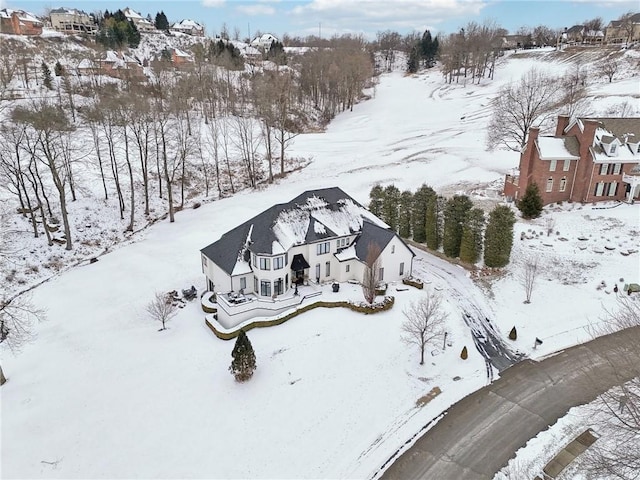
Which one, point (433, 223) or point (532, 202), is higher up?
point (532, 202)

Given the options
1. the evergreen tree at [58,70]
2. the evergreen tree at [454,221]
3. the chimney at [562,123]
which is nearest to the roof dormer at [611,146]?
the chimney at [562,123]

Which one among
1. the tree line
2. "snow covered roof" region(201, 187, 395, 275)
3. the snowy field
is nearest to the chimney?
the snowy field

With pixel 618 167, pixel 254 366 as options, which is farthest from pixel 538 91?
pixel 254 366

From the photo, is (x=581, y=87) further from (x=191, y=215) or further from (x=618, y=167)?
(x=191, y=215)

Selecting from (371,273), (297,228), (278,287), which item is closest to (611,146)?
(371,273)

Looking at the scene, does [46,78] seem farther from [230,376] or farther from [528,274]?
[528,274]
